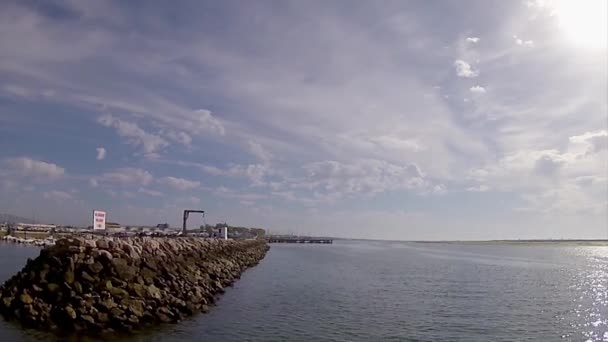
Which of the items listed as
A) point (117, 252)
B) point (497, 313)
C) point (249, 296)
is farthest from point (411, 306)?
point (117, 252)

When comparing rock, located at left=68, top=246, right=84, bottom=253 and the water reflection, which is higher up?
rock, located at left=68, top=246, right=84, bottom=253

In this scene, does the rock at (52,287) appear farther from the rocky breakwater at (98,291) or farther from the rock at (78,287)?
the rock at (78,287)

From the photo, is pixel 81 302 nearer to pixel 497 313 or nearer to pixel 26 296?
pixel 26 296

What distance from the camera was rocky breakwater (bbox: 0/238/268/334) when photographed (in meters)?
18.7

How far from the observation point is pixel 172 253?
31.6 m

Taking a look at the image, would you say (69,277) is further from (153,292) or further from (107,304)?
(153,292)

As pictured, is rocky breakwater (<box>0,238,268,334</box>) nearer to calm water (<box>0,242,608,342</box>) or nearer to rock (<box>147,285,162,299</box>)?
rock (<box>147,285,162,299</box>)

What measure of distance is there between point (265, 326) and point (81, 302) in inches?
316

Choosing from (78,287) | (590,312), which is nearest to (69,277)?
(78,287)

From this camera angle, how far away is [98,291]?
2038 cm

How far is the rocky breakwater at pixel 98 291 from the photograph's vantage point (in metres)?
18.7

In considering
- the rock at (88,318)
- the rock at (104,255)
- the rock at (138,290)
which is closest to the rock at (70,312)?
the rock at (88,318)

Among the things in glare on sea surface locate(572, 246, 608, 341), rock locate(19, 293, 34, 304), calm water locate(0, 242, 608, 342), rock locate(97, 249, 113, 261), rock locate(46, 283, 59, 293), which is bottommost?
glare on sea surface locate(572, 246, 608, 341)

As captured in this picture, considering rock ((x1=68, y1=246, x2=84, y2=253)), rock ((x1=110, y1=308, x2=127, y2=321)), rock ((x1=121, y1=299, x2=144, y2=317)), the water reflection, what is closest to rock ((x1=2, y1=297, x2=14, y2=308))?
rock ((x1=68, y1=246, x2=84, y2=253))
